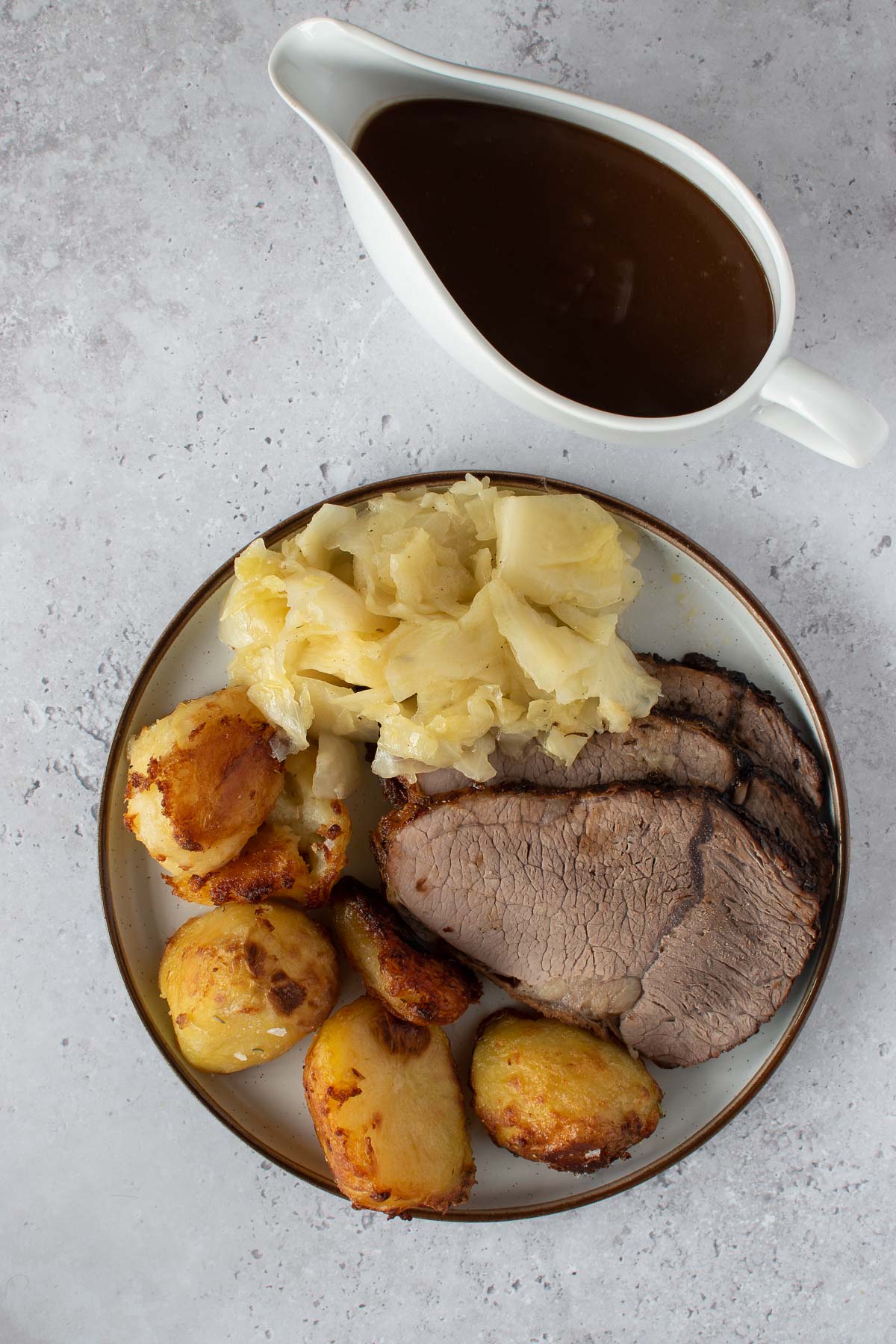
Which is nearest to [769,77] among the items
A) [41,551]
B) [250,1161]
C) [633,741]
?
[633,741]

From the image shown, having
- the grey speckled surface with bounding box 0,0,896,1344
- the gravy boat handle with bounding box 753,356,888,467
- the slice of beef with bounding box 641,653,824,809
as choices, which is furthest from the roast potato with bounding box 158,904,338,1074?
the gravy boat handle with bounding box 753,356,888,467

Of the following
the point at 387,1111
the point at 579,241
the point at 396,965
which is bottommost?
the point at 387,1111

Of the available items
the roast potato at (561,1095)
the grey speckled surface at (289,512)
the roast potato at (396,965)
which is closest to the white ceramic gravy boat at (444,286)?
the grey speckled surface at (289,512)

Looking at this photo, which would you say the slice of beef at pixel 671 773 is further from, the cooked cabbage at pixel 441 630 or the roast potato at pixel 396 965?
the roast potato at pixel 396 965

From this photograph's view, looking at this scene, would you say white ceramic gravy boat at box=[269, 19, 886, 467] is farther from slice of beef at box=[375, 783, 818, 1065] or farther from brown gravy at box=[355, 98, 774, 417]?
slice of beef at box=[375, 783, 818, 1065]

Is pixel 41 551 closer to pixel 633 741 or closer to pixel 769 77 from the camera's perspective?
pixel 633 741

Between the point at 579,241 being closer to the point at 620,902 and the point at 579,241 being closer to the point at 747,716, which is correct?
the point at 747,716

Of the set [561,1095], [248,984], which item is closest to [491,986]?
[561,1095]
